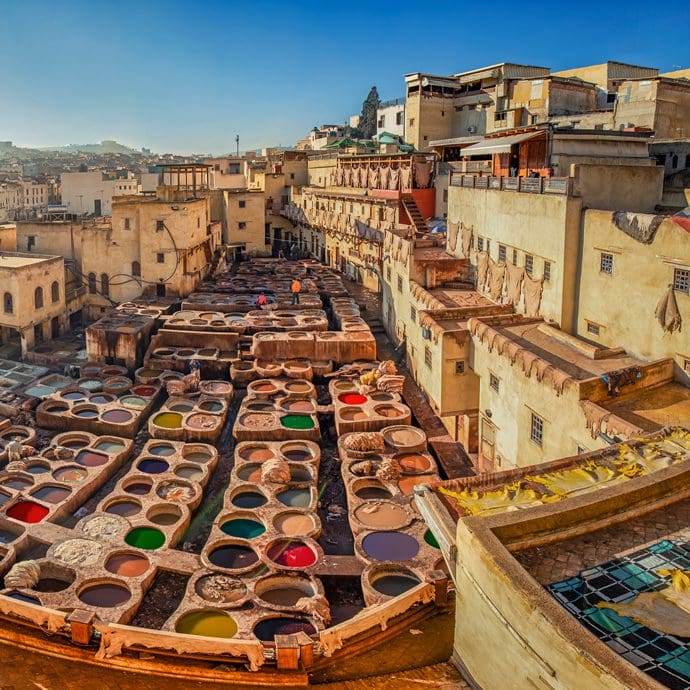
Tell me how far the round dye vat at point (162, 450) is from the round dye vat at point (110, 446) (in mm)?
1142

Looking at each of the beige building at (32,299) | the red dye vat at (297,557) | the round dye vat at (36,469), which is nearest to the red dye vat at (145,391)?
the round dye vat at (36,469)

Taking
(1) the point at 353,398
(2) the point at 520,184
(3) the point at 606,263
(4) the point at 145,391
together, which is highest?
(2) the point at 520,184

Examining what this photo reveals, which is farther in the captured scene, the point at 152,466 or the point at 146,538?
the point at 152,466

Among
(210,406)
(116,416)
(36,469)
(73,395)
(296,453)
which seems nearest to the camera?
(36,469)

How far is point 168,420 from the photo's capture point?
24828mm

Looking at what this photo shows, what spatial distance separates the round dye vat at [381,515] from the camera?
18.2 metres

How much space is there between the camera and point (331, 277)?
44250mm

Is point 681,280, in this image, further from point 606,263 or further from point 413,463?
point 413,463

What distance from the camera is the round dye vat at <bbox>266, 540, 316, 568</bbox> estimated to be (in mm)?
16984

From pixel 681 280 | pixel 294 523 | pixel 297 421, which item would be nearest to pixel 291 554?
pixel 294 523

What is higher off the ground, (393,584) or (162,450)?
(162,450)

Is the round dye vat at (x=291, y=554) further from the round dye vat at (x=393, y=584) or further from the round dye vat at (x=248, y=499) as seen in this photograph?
the round dye vat at (x=248, y=499)

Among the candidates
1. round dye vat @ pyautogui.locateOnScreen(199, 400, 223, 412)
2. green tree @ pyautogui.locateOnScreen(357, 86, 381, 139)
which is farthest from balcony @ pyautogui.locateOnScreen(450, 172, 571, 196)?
green tree @ pyautogui.locateOnScreen(357, 86, 381, 139)

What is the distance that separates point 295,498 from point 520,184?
12.4 meters
